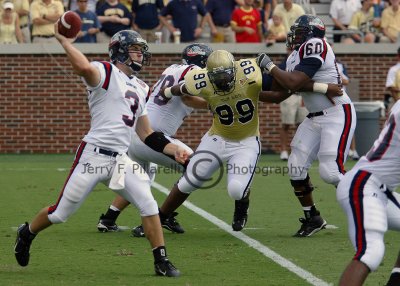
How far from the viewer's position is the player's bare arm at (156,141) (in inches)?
315

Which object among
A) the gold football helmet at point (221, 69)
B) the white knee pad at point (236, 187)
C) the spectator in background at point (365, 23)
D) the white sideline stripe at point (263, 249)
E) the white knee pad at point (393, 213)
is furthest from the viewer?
the spectator in background at point (365, 23)

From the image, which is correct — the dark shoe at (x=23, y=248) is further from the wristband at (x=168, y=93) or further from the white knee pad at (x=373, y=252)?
the white knee pad at (x=373, y=252)

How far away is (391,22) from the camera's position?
1972cm

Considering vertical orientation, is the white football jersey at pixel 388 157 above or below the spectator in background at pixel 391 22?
above

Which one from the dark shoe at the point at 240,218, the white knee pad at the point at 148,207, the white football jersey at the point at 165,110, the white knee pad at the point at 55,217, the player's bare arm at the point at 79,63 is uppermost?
the player's bare arm at the point at 79,63

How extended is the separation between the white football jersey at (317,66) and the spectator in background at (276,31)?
9.28 meters

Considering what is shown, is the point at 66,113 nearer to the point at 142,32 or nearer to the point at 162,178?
the point at 142,32

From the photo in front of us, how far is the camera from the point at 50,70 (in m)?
19.1

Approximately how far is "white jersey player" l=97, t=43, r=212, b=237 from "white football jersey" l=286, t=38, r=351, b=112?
37.1 inches

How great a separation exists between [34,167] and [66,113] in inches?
109

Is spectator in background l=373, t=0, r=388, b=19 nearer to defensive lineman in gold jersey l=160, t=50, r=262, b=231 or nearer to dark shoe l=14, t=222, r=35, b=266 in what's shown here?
defensive lineman in gold jersey l=160, t=50, r=262, b=231

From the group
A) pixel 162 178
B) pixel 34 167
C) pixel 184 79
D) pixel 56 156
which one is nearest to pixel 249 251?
pixel 184 79

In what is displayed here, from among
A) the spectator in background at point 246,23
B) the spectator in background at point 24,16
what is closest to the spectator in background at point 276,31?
the spectator in background at point 246,23

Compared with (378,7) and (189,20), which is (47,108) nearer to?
(189,20)
